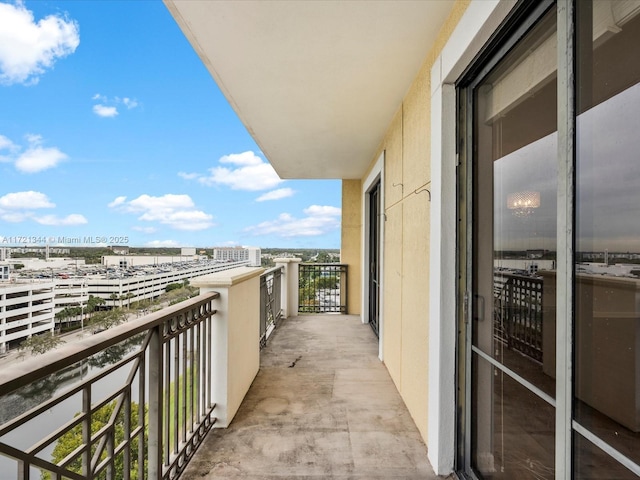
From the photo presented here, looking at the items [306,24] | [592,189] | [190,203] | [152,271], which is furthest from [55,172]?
[592,189]

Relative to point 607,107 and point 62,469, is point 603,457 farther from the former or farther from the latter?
point 62,469

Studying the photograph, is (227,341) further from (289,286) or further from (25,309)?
(289,286)

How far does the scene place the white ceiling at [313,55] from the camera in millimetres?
1625

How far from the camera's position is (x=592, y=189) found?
89cm

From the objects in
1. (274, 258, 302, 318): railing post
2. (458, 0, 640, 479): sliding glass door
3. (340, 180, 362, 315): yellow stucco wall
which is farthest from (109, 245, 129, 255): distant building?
(340, 180, 362, 315): yellow stucco wall

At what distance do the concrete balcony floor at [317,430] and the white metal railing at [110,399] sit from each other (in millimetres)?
278

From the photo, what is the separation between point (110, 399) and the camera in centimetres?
120

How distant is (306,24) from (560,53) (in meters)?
1.25

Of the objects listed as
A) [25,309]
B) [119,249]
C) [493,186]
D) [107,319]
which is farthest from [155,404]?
[119,249]

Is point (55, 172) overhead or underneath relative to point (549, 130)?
overhead

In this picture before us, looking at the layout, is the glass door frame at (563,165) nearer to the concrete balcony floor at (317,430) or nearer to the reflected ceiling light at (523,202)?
the reflected ceiling light at (523,202)

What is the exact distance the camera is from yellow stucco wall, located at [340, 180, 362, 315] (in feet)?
20.0

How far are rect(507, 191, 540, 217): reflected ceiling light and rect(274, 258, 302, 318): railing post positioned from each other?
14.9 ft

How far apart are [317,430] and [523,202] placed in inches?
73.5
